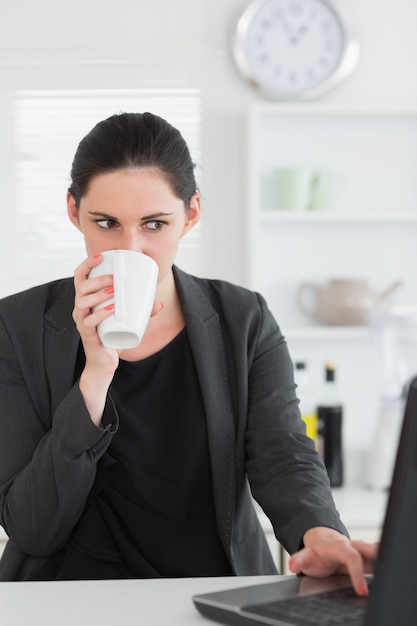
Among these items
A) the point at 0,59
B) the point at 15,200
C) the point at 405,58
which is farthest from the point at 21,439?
the point at 405,58

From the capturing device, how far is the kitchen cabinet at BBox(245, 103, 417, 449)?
9.87 ft

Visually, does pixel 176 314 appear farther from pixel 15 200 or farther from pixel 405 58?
pixel 405 58

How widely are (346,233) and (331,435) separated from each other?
2.23 ft

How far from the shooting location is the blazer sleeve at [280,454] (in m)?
1.33

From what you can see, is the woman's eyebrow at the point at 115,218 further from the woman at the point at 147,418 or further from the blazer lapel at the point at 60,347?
the blazer lapel at the point at 60,347

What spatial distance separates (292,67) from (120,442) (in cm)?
182

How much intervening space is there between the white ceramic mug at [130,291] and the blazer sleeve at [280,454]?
1.16 ft

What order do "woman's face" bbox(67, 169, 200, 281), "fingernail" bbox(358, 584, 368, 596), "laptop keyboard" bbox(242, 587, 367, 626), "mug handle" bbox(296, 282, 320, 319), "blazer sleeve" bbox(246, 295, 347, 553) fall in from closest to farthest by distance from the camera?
"laptop keyboard" bbox(242, 587, 367, 626) < "fingernail" bbox(358, 584, 368, 596) < "blazer sleeve" bbox(246, 295, 347, 553) < "woman's face" bbox(67, 169, 200, 281) < "mug handle" bbox(296, 282, 320, 319)

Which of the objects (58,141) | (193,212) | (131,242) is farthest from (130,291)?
(58,141)

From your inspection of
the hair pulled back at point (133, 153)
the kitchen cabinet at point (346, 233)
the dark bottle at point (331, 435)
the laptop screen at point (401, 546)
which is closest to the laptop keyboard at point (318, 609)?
the laptop screen at point (401, 546)

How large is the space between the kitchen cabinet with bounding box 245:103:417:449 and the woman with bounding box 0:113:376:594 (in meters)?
1.36

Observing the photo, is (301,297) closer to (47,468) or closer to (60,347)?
(60,347)

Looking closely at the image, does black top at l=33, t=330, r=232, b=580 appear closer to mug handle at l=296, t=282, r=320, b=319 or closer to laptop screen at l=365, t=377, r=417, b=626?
laptop screen at l=365, t=377, r=417, b=626

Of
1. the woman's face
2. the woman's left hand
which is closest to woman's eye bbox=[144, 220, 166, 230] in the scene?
the woman's face
